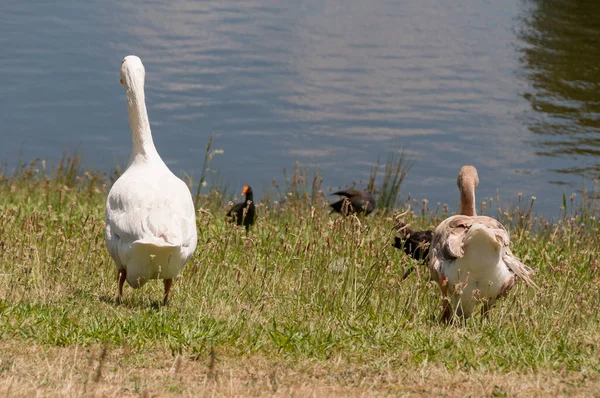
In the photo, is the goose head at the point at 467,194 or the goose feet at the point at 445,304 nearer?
the goose feet at the point at 445,304

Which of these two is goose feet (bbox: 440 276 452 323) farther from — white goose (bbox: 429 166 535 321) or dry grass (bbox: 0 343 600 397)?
dry grass (bbox: 0 343 600 397)

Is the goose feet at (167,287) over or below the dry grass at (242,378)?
below

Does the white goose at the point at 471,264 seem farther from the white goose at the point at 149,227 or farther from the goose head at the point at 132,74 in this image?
the goose head at the point at 132,74

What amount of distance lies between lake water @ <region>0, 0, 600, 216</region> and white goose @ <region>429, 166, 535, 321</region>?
905cm

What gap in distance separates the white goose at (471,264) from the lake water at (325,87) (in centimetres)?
905

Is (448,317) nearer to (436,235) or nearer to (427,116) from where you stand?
(436,235)

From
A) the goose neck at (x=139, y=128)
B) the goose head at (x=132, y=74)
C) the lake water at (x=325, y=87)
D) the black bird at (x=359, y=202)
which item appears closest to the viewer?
the goose neck at (x=139, y=128)

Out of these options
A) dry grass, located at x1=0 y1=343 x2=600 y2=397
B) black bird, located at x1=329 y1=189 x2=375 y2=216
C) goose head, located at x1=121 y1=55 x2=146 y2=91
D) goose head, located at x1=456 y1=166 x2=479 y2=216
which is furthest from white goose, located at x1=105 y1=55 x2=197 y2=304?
black bird, located at x1=329 y1=189 x2=375 y2=216

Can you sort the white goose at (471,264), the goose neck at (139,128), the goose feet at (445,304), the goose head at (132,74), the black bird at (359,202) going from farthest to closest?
the black bird at (359,202)
the goose head at (132,74)
the goose neck at (139,128)
the goose feet at (445,304)
the white goose at (471,264)

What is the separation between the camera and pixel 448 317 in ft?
22.7

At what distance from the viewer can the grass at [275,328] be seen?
5172 mm

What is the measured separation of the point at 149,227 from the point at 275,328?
1250mm

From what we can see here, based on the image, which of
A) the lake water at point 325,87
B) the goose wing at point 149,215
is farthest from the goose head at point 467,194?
the lake water at point 325,87

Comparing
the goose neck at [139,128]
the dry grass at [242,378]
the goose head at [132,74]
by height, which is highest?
the goose head at [132,74]
